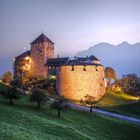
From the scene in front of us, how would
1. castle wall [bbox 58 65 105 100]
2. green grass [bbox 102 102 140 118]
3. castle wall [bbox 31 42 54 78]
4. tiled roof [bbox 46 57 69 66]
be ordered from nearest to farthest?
1. green grass [bbox 102 102 140 118]
2. castle wall [bbox 58 65 105 100]
3. tiled roof [bbox 46 57 69 66]
4. castle wall [bbox 31 42 54 78]

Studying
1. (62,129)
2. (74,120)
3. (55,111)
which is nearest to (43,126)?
(62,129)

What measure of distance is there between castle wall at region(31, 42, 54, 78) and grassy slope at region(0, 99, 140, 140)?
154 ft

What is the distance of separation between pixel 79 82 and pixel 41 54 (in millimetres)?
28568

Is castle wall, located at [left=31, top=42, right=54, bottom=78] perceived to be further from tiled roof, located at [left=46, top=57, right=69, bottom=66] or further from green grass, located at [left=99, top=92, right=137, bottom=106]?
green grass, located at [left=99, top=92, right=137, bottom=106]

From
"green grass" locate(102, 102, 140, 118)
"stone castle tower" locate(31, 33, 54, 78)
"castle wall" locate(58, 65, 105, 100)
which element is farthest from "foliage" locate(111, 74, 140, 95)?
"stone castle tower" locate(31, 33, 54, 78)

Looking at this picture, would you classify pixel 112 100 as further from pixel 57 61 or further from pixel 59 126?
pixel 59 126

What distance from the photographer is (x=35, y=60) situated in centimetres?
8938

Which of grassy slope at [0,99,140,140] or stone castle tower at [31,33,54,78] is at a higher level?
stone castle tower at [31,33,54,78]

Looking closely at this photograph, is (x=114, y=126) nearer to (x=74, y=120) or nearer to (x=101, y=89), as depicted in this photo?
(x=74, y=120)

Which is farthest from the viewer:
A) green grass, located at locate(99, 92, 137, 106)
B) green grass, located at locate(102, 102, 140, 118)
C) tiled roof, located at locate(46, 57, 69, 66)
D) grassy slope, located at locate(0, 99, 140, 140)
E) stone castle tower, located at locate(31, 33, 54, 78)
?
stone castle tower, located at locate(31, 33, 54, 78)

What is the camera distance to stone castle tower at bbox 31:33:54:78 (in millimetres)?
86750

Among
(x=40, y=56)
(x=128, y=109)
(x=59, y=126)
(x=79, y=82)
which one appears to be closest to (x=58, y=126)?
(x=59, y=126)

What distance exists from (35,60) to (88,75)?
99.4 ft

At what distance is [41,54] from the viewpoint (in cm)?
8862
